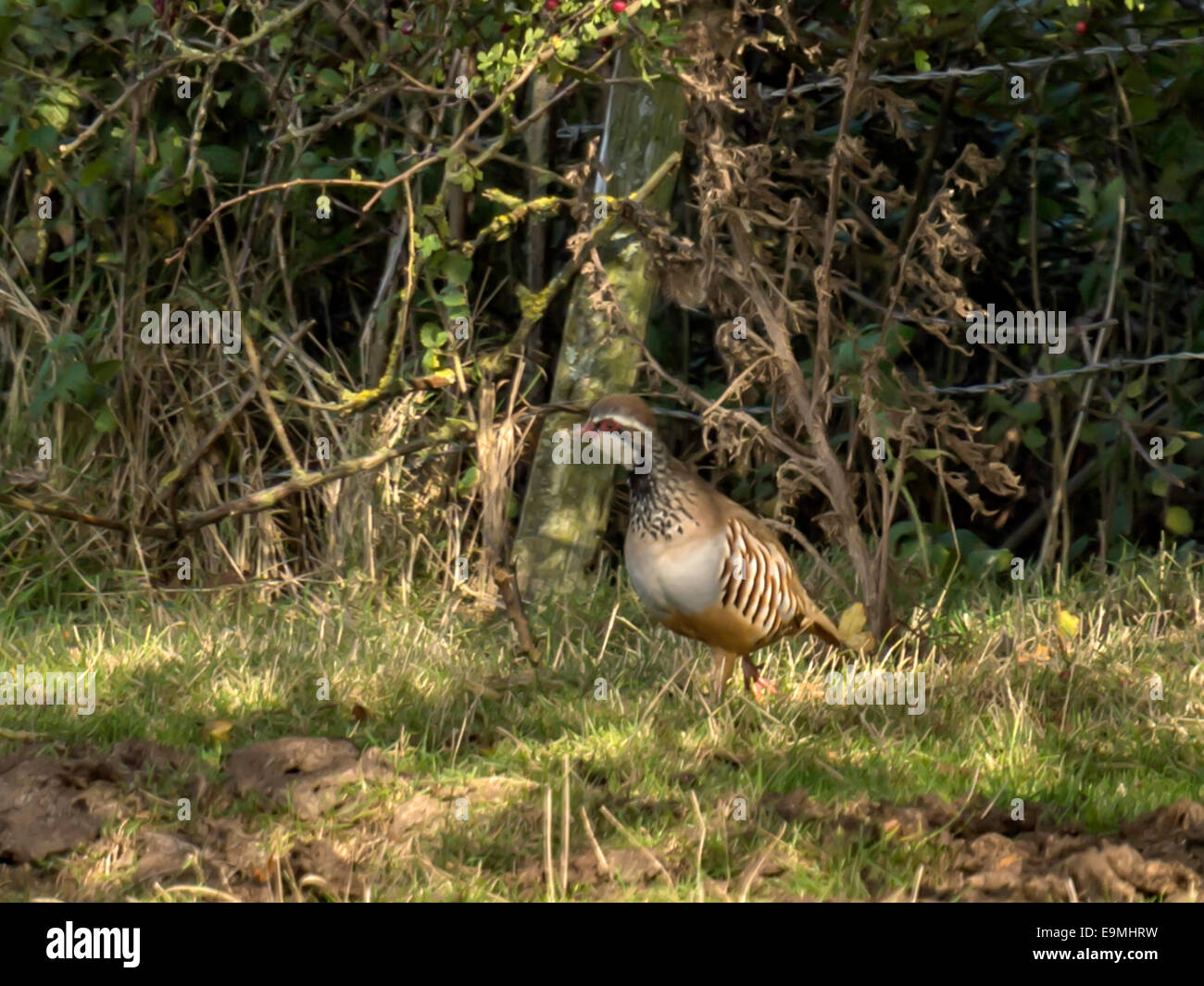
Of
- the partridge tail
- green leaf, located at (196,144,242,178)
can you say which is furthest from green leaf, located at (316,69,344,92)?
the partridge tail

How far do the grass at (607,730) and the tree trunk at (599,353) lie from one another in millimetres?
218

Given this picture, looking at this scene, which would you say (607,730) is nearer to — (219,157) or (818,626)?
(818,626)

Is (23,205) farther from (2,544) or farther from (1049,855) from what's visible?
(1049,855)

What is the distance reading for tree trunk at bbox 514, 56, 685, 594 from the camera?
19.2ft

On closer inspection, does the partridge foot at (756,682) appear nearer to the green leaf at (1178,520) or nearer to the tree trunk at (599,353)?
the tree trunk at (599,353)

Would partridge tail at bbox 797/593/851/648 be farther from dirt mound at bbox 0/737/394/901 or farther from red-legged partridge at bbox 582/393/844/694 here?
dirt mound at bbox 0/737/394/901

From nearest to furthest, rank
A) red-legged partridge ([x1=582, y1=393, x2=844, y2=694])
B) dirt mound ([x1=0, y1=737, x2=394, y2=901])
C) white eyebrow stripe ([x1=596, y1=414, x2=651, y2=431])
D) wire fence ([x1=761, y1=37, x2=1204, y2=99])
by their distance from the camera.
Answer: dirt mound ([x1=0, y1=737, x2=394, y2=901]) < red-legged partridge ([x1=582, y1=393, x2=844, y2=694]) < white eyebrow stripe ([x1=596, y1=414, x2=651, y2=431]) < wire fence ([x1=761, y1=37, x2=1204, y2=99])

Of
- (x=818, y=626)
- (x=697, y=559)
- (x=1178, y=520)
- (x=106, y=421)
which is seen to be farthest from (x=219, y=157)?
(x=1178, y=520)

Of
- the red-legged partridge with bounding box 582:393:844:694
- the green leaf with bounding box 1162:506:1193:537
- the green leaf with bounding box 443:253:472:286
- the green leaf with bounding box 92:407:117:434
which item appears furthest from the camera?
the green leaf with bounding box 1162:506:1193:537

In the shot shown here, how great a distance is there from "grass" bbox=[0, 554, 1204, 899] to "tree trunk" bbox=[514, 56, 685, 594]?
218mm

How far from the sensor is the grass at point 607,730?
349 cm

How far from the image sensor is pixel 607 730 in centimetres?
433

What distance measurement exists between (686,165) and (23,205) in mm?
2680

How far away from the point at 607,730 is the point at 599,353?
1.94 m
